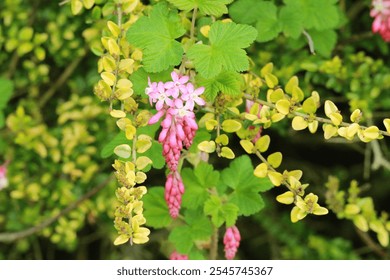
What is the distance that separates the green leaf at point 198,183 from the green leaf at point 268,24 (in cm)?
47

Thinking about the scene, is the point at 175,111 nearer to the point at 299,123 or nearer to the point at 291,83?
the point at 299,123

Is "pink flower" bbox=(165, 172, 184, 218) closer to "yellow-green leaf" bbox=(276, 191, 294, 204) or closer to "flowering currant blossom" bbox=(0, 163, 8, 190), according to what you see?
"yellow-green leaf" bbox=(276, 191, 294, 204)

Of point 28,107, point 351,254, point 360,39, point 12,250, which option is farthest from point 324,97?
point 12,250

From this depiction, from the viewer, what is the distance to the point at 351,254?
2.64m

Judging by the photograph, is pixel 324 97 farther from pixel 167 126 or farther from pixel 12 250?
pixel 12 250

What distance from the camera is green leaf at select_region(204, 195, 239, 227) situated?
65.2 inches

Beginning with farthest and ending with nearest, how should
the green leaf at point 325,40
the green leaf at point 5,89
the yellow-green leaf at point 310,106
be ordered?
the green leaf at point 5,89
the green leaf at point 325,40
the yellow-green leaf at point 310,106

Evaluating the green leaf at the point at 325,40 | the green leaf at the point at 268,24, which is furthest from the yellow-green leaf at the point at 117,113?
the green leaf at the point at 325,40

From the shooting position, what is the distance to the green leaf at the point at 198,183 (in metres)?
1.69

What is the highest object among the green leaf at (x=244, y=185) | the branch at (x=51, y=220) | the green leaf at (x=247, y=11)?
the green leaf at (x=247, y=11)

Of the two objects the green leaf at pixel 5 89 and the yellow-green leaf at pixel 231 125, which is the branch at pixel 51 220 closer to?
the green leaf at pixel 5 89

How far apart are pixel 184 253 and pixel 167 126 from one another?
0.51m

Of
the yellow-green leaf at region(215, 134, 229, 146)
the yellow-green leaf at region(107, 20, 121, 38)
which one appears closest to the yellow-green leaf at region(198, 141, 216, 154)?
the yellow-green leaf at region(215, 134, 229, 146)

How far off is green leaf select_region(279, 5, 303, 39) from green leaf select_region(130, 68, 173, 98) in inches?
22.3
